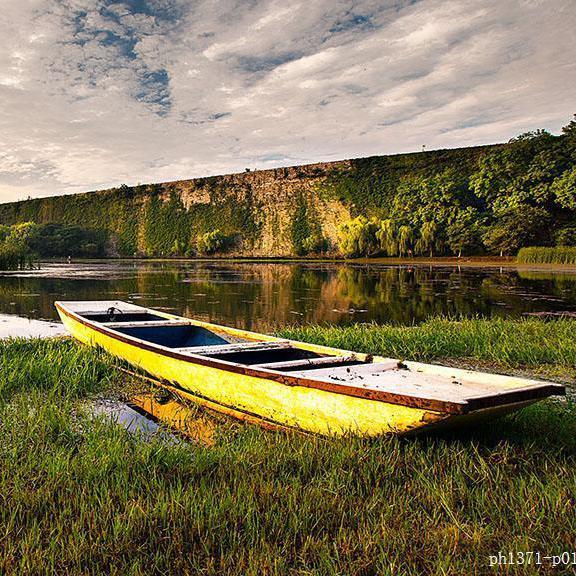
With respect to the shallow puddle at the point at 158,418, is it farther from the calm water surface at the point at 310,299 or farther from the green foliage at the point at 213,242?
the green foliage at the point at 213,242

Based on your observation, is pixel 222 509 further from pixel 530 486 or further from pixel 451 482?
pixel 530 486

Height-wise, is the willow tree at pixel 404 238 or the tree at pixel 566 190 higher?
the tree at pixel 566 190

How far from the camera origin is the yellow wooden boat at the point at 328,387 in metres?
2.91

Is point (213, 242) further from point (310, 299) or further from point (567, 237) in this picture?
point (310, 299)

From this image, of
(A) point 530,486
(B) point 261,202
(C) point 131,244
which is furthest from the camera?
(C) point 131,244

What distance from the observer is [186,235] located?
5850cm

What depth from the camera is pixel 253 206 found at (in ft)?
→ 186

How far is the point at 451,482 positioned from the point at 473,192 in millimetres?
40319

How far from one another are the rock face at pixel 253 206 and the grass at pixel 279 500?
4547 centimetres

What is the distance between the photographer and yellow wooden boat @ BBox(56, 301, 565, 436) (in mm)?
2906

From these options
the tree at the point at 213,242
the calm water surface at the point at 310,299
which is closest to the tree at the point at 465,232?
the calm water surface at the point at 310,299

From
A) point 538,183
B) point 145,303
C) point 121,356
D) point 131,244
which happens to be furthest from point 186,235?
point 121,356

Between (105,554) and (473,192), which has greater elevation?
(473,192)

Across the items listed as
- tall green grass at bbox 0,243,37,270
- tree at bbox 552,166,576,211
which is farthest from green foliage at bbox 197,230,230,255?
tree at bbox 552,166,576,211
